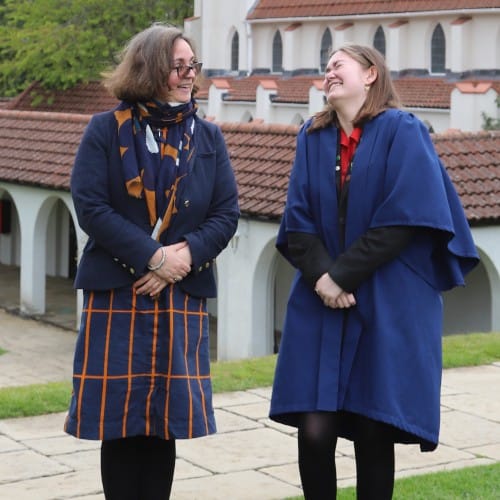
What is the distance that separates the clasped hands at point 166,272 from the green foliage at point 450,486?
162 centimetres

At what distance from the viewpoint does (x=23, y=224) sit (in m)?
24.9

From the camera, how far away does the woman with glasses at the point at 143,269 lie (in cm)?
602

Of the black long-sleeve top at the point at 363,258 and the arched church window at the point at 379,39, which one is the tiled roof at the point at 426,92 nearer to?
the arched church window at the point at 379,39

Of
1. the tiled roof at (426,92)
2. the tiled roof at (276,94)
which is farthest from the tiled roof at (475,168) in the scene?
the tiled roof at (426,92)

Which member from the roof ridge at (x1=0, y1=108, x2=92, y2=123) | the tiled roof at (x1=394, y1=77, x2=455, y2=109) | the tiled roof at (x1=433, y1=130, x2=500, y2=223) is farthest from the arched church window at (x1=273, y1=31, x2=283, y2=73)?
the tiled roof at (x1=433, y1=130, x2=500, y2=223)

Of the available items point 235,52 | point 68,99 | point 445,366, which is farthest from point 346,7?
point 445,366

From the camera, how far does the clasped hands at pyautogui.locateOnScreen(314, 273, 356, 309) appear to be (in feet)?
19.5

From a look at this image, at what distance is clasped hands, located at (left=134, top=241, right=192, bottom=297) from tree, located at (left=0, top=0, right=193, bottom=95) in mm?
44931

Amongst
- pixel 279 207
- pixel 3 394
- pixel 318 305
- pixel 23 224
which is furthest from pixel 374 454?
pixel 23 224

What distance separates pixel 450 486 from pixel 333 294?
6.07 ft

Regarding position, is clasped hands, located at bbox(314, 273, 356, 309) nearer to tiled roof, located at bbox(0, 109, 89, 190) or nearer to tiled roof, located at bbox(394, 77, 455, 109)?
tiled roof, located at bbox(0, 109, 89, 190)

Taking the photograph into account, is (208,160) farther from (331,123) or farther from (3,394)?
(3,394)

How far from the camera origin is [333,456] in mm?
5969

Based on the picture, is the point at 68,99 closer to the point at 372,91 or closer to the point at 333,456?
the point at 372,91
